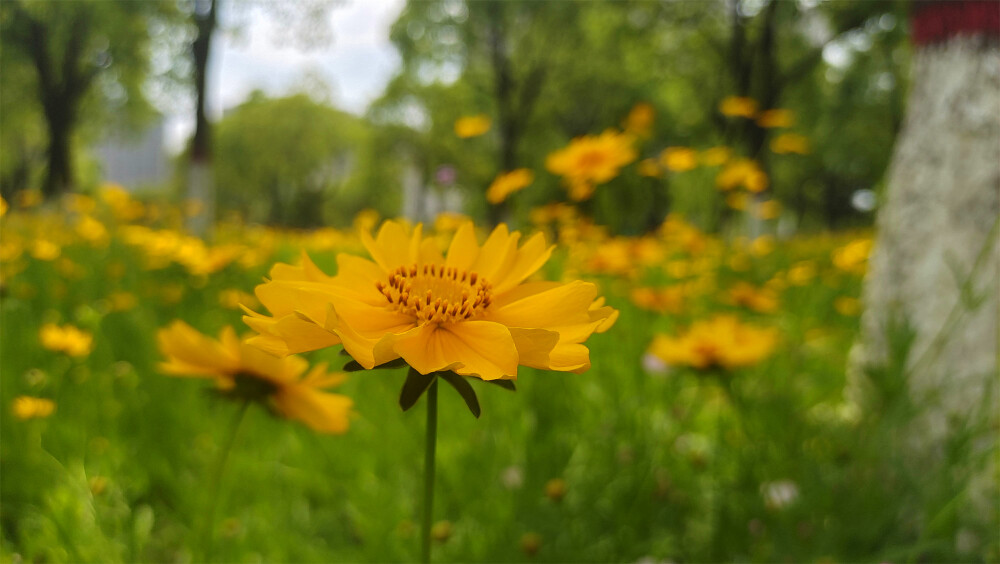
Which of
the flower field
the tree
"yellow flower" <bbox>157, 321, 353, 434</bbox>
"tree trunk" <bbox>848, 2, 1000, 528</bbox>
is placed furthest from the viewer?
the tree

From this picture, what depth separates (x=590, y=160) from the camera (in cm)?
109

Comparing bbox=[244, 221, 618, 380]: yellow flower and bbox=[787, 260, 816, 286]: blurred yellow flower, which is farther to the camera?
bbox=[787, 260, 816, 286]: blurred yellow flower

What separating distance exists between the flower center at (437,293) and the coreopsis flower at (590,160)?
2.15 ft

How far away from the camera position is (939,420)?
3.72ft

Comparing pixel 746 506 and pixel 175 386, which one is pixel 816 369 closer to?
pixel 746 506

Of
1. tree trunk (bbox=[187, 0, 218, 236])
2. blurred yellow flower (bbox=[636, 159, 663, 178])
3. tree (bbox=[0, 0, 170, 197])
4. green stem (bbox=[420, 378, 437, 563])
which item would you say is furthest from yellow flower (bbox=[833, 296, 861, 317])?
tree trunk (bbox=[187, 0, 218, 236])

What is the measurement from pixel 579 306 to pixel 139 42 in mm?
7340

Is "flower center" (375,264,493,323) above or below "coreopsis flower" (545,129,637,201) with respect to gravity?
below

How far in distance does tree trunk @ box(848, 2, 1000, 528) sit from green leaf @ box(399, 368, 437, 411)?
41.8 inches

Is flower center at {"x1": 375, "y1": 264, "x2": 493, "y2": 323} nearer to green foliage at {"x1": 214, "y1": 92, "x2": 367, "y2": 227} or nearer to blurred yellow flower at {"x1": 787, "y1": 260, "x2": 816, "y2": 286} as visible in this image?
blurred yellow flower at {"x1": 787, "y1": 260, "x2": 816, "y2": 286}

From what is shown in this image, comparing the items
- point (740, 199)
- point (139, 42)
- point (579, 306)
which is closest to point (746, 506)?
point (579, 306)

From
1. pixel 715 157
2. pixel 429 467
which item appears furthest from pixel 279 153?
pixel 429 467

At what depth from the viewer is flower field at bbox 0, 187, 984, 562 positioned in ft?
2.82

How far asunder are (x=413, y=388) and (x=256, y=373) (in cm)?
29
